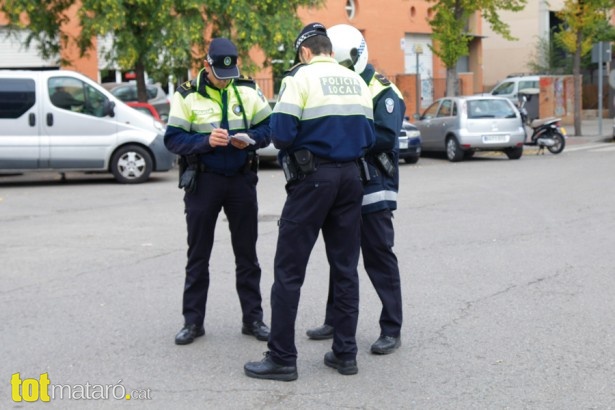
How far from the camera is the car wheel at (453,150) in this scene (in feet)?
72.3

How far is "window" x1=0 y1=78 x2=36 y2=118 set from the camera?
16562mm

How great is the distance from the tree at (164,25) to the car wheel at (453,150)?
420cm

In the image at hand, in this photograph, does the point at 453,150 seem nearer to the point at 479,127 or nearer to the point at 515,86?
the point at 479,127

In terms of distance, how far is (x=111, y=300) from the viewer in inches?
297

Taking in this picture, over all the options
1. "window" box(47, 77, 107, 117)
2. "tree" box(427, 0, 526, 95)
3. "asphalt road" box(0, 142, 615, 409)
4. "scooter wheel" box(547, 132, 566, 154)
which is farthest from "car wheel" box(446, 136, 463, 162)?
"asphalt road" box(0, 142, 615, 409)

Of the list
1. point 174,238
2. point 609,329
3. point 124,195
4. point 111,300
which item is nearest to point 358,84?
point 609,329

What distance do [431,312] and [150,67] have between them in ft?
52.4

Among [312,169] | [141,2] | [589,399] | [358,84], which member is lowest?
[589,399]

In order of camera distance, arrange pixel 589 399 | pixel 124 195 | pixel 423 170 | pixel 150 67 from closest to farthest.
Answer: pixel 589 399, pixel 124 195, pixel 423 170, pixel 150 67

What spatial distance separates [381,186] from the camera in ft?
19.4

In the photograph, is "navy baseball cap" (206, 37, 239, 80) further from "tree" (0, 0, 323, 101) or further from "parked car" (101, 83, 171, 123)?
"parked car" (101, 83, 171, 123)

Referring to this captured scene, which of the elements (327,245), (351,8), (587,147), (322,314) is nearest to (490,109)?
(587,147)

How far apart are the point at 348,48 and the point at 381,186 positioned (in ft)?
2.81

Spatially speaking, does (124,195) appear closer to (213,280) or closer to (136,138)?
(136,138)
